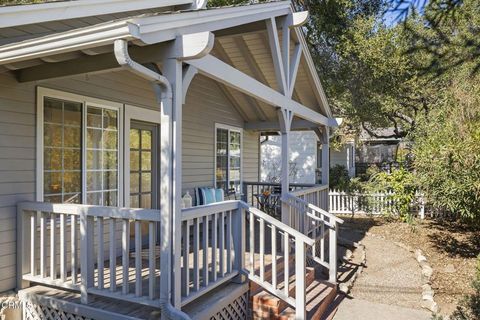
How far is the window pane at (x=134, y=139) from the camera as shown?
6172 millimetres

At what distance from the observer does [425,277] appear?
291 inches

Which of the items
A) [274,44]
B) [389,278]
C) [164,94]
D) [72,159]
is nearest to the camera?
[164,94]

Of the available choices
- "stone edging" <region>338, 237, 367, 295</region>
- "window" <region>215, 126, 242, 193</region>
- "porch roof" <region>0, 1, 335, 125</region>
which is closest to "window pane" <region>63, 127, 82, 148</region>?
"porch roof" <region>0, 1, 335, 125</region>

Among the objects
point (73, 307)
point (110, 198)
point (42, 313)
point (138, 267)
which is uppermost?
point (110, 198)

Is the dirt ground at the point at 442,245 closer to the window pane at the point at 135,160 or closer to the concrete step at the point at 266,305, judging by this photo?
the concrete step at the point at 266,305

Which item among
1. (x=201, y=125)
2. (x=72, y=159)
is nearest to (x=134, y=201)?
(x=72, y=159)

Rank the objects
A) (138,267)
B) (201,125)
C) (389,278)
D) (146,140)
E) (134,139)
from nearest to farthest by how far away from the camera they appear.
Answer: (138,267)
(134,139)
(146,140)
(389,278)
(201,125)

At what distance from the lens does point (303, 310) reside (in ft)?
14.8

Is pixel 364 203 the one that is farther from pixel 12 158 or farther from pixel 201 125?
pixel 12 158

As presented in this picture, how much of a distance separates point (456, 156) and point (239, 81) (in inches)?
228

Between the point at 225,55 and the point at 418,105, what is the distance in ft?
34.8

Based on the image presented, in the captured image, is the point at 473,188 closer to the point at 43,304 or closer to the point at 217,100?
the point at 217,100

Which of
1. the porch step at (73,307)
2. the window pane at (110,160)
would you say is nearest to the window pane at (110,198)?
the window pane at (110,160)

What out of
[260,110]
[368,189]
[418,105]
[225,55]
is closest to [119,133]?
[225,55]
